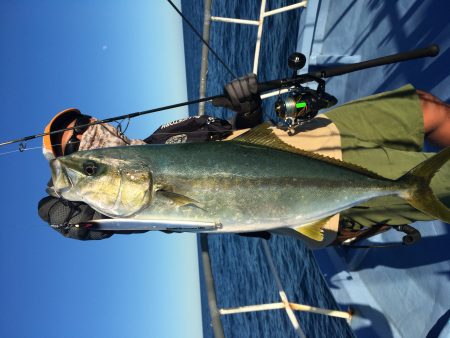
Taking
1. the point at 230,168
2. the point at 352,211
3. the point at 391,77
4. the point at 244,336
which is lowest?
the point at 244,336

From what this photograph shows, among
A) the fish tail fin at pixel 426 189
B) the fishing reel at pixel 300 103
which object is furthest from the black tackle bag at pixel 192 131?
the fish tail fin at pixel 426 189

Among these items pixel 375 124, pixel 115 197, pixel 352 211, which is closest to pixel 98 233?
pixel 115 197

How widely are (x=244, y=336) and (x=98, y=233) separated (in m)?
13.0

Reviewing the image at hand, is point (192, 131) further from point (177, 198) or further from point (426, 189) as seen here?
point (426, 189)

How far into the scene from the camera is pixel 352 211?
283 cm

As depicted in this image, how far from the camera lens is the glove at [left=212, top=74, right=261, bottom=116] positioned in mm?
2502

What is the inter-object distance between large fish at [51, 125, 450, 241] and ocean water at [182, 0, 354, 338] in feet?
9.51

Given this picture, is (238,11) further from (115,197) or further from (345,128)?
(115,197)

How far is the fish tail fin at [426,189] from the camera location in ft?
6.50

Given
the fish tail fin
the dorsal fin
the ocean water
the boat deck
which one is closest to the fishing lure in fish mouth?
the dorsal fin

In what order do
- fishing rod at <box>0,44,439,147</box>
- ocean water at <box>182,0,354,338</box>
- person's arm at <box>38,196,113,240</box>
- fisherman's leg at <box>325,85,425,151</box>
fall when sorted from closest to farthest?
person's arm at <box>38,196,113,240</box> → fishing rod at <box>0,44,439,147</box> → fisherman's leg at <box>325,85,425,151</box> → ocean water at <box>182,0,354,338</box>

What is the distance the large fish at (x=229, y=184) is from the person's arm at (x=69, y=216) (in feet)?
1.60

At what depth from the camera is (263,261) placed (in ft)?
44.2

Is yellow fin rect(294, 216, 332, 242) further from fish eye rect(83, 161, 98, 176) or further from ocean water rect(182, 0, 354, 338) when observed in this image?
ocean water rect(182, 0, 354, 338)
